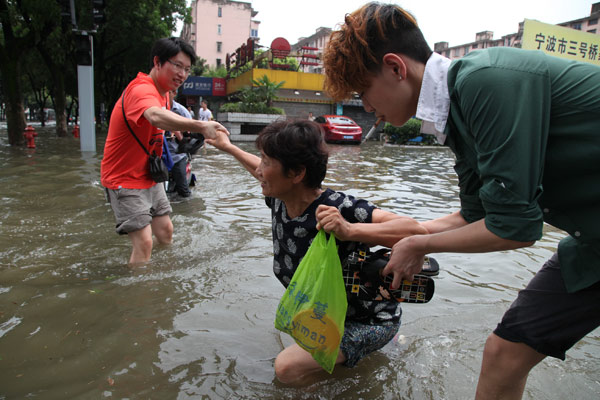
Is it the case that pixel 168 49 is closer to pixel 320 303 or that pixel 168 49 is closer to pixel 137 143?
pixel 137 143

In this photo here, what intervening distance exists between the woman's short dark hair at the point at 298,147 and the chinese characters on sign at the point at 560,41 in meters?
21.5

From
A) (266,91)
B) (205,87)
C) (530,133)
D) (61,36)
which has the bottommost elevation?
(530,133)

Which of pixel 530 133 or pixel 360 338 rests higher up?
pixel 530 133

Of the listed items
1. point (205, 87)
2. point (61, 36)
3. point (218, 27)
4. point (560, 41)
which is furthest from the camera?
point (218, 27)

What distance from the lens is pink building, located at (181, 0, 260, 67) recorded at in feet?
228

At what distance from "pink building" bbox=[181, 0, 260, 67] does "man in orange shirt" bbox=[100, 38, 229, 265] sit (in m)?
68.8

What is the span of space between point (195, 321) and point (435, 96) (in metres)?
2.46

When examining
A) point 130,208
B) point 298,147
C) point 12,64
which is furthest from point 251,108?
point 298,147

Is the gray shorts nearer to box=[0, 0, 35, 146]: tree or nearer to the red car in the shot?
box=[0, 0, 35, 146]: tree

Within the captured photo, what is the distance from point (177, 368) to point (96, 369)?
46 centimetres

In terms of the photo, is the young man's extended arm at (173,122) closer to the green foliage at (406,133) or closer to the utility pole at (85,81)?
the utility pole at (85,81)

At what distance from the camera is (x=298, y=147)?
2.24m

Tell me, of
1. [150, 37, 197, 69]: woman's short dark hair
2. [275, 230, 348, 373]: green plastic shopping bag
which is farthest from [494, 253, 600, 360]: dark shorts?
[150, 37, 197, 69]: woman's short dark hair

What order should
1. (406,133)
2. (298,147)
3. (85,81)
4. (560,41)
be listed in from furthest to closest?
(406,133)
(560,41)
(85,81)
(298,147)
